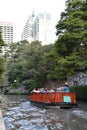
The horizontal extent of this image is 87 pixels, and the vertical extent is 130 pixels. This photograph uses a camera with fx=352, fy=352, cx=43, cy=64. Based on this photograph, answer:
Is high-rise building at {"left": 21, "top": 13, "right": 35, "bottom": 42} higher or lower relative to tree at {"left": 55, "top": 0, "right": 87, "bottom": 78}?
higher

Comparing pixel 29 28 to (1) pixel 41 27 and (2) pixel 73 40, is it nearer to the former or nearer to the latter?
(1) pixel 41 27

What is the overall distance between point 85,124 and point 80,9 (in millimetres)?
23399

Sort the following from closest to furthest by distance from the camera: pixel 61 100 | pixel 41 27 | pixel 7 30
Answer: pixel 61 100 < pixel 41 27 < pixel 7 30

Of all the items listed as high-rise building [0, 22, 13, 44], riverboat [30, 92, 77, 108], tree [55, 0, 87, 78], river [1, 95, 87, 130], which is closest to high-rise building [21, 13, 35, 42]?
high-rise building [0, 22, 13, 44]

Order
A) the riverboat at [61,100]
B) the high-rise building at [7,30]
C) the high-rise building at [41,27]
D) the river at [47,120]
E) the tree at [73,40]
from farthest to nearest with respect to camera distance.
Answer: the high-rise building at [7,30], the high-rise building at [41,27], the tree at [73,40], the riverboat at [61,100], the river at [47,120]

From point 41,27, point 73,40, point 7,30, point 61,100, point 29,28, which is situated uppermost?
point 7,30

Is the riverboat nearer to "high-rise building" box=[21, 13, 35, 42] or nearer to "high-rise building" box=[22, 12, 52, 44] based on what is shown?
"high-rise building" box=[22, 12, 52, 44]

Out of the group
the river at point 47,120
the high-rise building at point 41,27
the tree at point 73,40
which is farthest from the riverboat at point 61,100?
the high-rise building at point 41,27

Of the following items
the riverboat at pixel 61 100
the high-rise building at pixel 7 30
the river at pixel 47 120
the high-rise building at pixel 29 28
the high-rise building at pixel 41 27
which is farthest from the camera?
the high-rise building at pixel 7 30

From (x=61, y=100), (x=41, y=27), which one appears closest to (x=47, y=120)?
(x=61, y=100)

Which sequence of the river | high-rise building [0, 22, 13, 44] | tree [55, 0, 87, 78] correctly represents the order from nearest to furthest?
the river → tree [55, 0, 87, 78] → high-rise building [0, 22, 13, 44]

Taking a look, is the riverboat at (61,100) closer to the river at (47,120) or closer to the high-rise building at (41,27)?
the river at (47,120)

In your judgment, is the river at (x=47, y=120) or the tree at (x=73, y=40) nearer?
the river at (x=47, y=120)

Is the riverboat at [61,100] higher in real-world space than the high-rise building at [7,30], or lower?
lower
